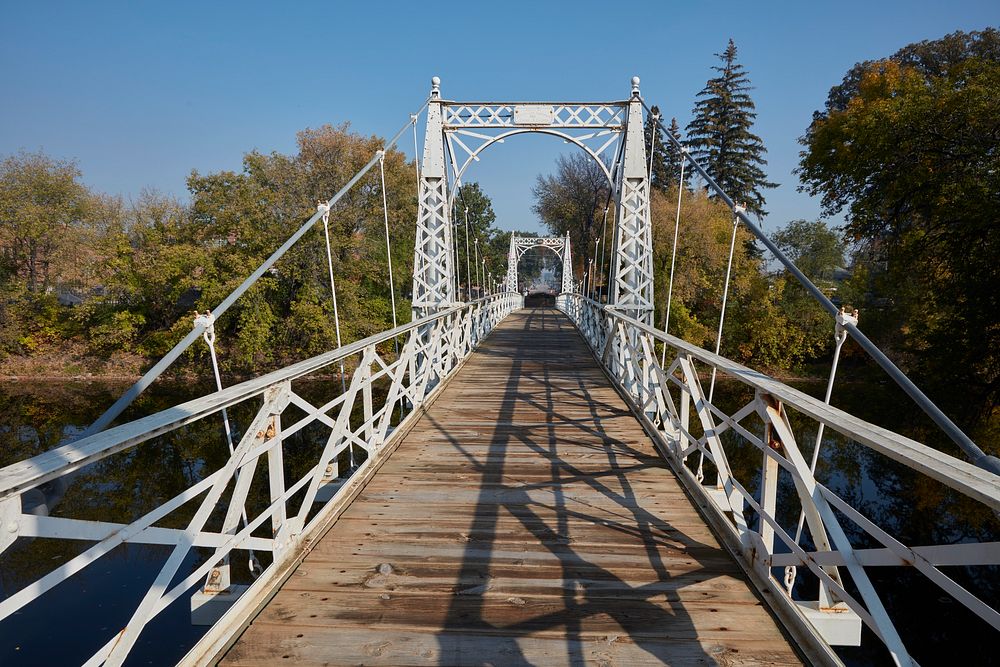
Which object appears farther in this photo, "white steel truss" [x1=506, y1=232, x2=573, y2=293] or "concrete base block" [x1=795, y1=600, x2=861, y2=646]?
"white steel truss" [x1=506, y1=232, x2=573, y2=293]

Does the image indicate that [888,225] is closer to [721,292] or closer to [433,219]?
[721,292]

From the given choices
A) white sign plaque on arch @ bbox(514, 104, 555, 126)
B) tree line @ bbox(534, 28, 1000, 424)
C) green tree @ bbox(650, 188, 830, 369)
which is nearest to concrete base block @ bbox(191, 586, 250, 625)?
tree line @ bbox(534, 28, 1000, 424)

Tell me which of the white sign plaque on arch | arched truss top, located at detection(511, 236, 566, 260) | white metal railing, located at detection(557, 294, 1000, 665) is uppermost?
arched truss top, located at detection(511, 236, 566, 260)

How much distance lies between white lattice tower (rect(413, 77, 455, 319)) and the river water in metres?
4.63

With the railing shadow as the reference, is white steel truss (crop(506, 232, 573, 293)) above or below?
above

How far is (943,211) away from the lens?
9602 millimetres

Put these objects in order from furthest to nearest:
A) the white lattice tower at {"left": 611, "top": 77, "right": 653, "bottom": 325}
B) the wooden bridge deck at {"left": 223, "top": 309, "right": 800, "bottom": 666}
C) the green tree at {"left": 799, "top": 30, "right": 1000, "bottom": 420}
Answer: the green tree at {"left": 799, "top": 30, "right": 1000, "bottom": 420}, the white lattice tower at {"left": 611, "top": 77, "right": 653, "bottom": 325}, the wooden bridge deck at {"left": 223, "top": 309, "right": 800, "bottom": 666}

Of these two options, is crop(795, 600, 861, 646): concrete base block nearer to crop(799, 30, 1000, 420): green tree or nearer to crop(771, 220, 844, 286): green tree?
crop(799, 30, 1000, 420): green tree

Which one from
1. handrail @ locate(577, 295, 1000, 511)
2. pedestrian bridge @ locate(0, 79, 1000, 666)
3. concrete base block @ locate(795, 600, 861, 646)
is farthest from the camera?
concrete base block @ locate(795, 600, 861, 646)

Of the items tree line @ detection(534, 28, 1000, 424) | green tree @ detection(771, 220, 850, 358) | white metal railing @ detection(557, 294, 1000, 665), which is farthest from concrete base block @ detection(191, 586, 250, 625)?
green tree @ detection(771, 220, 850, 358)

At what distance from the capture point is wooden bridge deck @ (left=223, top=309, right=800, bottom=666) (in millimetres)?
1833

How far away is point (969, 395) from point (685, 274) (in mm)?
13648

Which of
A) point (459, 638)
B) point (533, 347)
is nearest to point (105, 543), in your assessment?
point (459, 638)

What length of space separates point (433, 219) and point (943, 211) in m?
9.02
